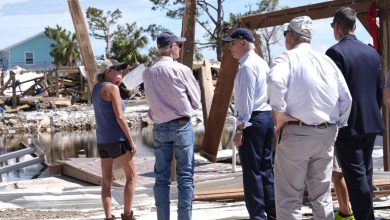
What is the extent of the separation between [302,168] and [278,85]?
1.97ft

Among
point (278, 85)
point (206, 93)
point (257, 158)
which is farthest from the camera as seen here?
point (206, 93)

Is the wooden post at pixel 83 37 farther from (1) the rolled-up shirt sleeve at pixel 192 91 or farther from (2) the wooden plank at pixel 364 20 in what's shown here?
(2) the wooden plank at pixel 364 20

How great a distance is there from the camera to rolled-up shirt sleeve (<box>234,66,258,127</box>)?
550 cm

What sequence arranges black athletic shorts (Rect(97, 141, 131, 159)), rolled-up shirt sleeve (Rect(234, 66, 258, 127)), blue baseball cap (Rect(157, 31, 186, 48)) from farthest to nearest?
1. black athletic shorts (Rect(97, 141, 131, 159))
2. blue baseball cap (Rect(157, 31, 186, 48))
3. rolled-up shirt sleeve (Rect(234, 66, 258, 127))

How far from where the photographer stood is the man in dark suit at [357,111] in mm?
5262

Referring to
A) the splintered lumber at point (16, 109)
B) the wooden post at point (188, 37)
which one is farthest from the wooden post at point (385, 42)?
the splintered lumber at point (16, 109)

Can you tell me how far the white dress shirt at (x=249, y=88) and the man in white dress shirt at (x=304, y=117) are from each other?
657 mm

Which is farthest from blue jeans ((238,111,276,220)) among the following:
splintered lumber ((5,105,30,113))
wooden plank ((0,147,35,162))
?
splintered lumber ((5,105,30,113))

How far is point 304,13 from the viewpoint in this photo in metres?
8.81

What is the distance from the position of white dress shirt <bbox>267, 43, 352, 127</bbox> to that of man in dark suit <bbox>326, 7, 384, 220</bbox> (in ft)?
1.32

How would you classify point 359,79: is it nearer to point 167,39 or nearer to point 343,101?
point 343,101

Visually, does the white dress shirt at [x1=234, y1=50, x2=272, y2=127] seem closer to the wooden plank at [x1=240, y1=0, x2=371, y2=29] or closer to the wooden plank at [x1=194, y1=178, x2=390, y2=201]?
the wooden plank at [x1=194, y1=178, x2=390, y2=201]

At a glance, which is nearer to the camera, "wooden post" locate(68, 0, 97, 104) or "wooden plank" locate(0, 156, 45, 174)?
"wooden post" locate(68, 0, 97, 104)

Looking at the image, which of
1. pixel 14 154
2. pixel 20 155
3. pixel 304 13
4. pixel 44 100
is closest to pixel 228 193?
pixel 304 13
